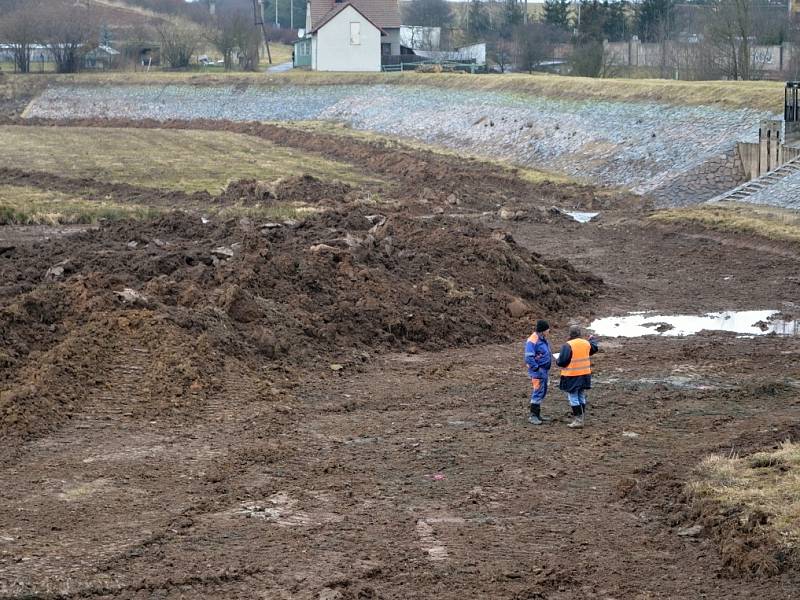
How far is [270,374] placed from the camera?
1709 centimetres

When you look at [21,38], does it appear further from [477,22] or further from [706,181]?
[706,181]

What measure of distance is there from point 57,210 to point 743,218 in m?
19.0

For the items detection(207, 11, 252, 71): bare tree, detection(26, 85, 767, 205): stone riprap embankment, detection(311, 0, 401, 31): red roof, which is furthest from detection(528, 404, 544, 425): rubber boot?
detection(207, 11, 252, 71): bare tree

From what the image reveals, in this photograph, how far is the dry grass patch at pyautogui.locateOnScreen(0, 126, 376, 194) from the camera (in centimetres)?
4322

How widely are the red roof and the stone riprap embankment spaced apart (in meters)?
12.7

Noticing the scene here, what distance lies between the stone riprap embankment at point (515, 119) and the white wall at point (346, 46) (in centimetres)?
728

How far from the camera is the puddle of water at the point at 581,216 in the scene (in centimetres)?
3470

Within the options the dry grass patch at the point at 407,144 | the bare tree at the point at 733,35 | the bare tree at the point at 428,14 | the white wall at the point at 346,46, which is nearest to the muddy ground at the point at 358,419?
the dry grass patch at the point at 407,144

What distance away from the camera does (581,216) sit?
35.5 metres

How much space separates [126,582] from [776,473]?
21.8ft

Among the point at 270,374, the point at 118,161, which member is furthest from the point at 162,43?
the point at 270,374

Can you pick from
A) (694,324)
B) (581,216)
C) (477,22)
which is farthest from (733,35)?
(477,22)

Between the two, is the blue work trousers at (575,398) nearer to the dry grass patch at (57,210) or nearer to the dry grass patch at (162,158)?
the dry grass patch at (57,210)

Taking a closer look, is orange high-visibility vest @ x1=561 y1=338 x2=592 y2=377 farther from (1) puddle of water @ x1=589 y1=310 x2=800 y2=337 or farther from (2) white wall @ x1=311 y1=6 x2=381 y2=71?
(2) white wall @ x1=311 y1=6 x2=381 y2=71
